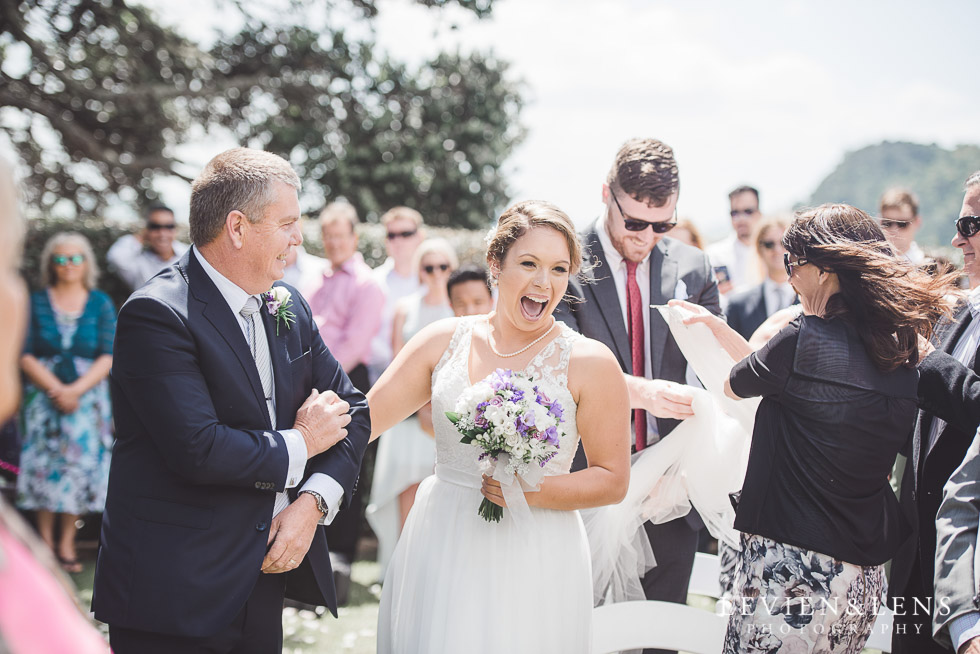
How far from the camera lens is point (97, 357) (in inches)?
275

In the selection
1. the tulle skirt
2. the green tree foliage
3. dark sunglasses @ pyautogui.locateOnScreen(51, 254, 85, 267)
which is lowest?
the tulle skirt

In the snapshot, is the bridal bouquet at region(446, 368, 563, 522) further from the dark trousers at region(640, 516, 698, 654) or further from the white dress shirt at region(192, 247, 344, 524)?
the dark trousers at region(640, 516, 698, 654)

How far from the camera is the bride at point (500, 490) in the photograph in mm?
2867

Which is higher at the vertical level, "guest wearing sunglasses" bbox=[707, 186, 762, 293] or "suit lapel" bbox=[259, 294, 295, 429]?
"guest wearing sunglasses" bbox=[707, 186, 762, 293]

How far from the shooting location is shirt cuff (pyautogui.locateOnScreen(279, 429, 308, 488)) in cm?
271

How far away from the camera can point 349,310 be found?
675 cm

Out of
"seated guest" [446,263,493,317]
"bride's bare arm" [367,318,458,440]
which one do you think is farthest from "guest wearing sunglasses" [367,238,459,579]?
"bride's bare arm" [367,318,458,440]

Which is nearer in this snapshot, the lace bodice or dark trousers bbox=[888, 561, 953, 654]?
the lace bodice

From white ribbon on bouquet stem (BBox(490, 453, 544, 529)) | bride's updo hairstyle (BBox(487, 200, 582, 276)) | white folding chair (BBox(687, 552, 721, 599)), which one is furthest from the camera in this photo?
white folding chair (BBox(687, 552, 721, 599))

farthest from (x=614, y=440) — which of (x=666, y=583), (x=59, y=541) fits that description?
(x=59, y=541)

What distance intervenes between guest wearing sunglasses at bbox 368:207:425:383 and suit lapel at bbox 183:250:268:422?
165 inches

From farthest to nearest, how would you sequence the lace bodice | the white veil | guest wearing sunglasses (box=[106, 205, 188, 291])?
guest wearing sunglasses (box=[106, 205, 188, 291]) → the white veil → the lace bodice

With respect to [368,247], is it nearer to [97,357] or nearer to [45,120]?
[97,357]

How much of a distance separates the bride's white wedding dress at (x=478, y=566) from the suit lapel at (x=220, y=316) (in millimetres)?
751
